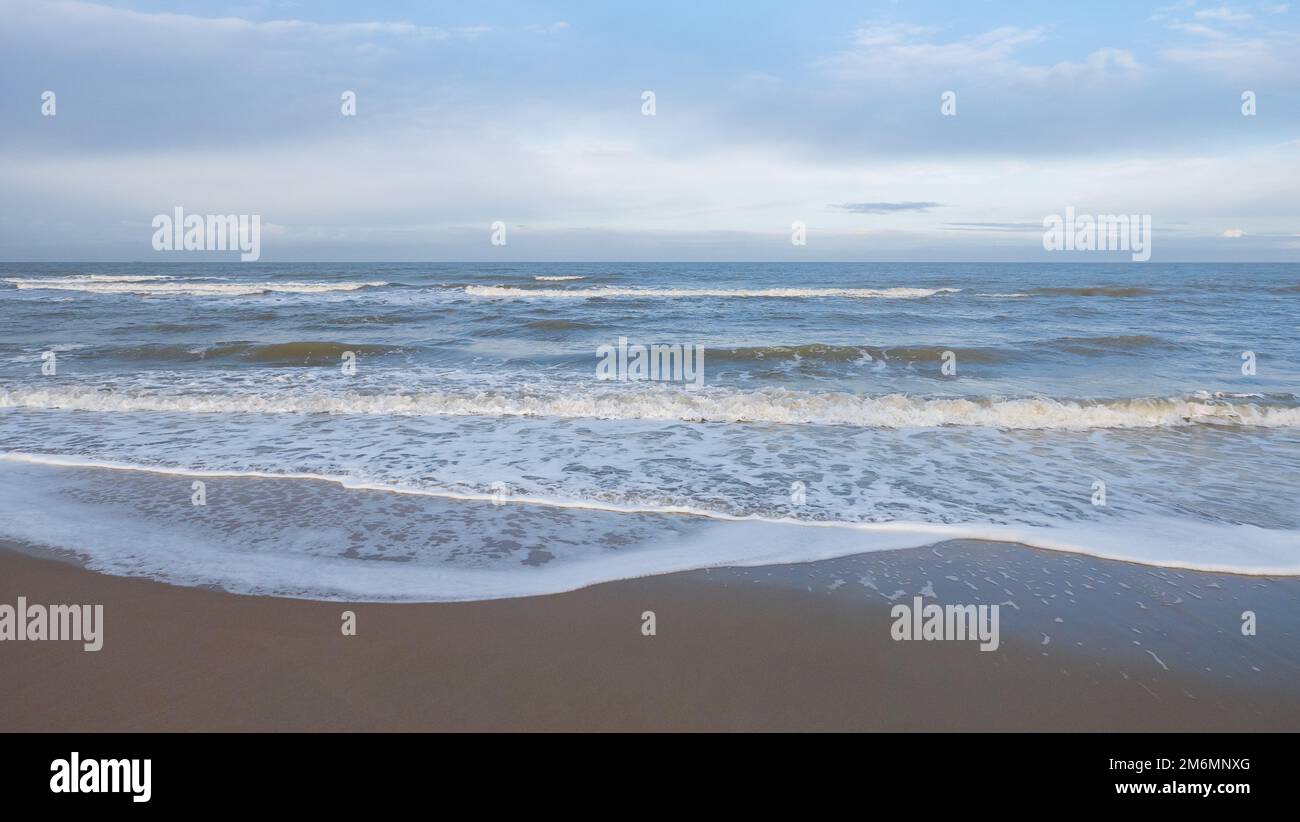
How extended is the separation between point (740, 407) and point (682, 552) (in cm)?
506

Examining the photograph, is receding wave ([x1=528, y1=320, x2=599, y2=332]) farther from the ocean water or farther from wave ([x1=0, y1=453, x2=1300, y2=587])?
wave ([x1=0, y1=453, x2=1300, y2=587])

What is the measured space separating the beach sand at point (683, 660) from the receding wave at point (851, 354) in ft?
34.7

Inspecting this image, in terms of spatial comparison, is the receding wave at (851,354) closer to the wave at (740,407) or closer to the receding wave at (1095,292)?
the wave at (740,407)

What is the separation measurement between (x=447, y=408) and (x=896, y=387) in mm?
7208

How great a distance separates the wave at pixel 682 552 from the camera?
4570 mm

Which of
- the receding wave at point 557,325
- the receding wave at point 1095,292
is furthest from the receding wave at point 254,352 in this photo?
the receding wave at point 1095,292

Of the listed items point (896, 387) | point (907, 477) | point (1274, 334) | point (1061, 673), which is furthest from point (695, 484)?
point (1274, 334)

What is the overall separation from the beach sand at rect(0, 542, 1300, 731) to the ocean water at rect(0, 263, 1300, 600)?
37 centimetres

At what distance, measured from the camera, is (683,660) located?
3.68 meters

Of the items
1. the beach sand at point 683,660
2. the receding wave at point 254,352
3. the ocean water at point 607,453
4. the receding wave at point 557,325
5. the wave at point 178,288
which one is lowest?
the beach sand at point 683,660

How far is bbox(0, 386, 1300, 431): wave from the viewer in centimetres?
966

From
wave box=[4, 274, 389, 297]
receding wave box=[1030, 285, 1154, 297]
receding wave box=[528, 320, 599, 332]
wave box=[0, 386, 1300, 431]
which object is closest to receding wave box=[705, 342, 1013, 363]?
wave box=[0, 386, 1300, 431]

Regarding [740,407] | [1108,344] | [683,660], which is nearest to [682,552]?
[683,660]
